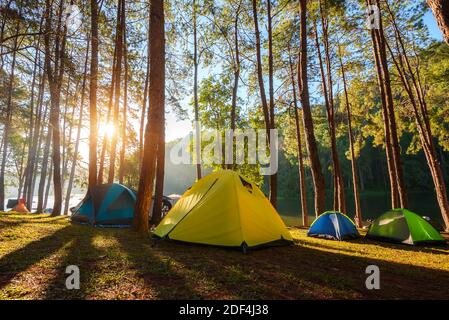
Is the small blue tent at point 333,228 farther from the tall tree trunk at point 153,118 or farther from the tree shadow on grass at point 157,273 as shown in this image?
the tree shadow on grass at point 157,273

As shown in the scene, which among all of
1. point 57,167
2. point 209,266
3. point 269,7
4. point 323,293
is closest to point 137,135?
point 57,167

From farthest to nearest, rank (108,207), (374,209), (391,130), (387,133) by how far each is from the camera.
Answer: (374,209) < (387,133) < (391,130) < (108,207)

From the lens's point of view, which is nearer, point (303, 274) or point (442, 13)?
point (442, 13)

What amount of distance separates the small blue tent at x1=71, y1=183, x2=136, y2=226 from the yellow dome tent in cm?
334

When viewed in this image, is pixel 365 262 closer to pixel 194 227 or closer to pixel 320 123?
pixel 194 227

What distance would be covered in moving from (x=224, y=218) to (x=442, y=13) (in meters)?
5.07

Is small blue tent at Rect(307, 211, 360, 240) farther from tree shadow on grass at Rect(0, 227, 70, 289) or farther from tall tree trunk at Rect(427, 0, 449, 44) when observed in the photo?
tree shadow on grass at Rect(0, 227, 70, 289)

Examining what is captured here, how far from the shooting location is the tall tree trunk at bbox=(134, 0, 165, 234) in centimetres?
769

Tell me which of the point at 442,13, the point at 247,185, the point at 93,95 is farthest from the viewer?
the point at 93,95

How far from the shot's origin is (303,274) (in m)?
4.18

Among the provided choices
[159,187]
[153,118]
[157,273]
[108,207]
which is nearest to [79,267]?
[157,273]

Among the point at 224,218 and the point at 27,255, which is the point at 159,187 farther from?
the point at 27,255

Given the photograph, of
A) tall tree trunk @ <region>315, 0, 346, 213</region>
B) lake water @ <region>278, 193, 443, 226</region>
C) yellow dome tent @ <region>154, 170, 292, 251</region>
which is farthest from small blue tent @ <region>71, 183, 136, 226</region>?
lake water @ <region>278, 193, 443, 226</region>

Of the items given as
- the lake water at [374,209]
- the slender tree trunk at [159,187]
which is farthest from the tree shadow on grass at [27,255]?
the lake water at [374,209]
